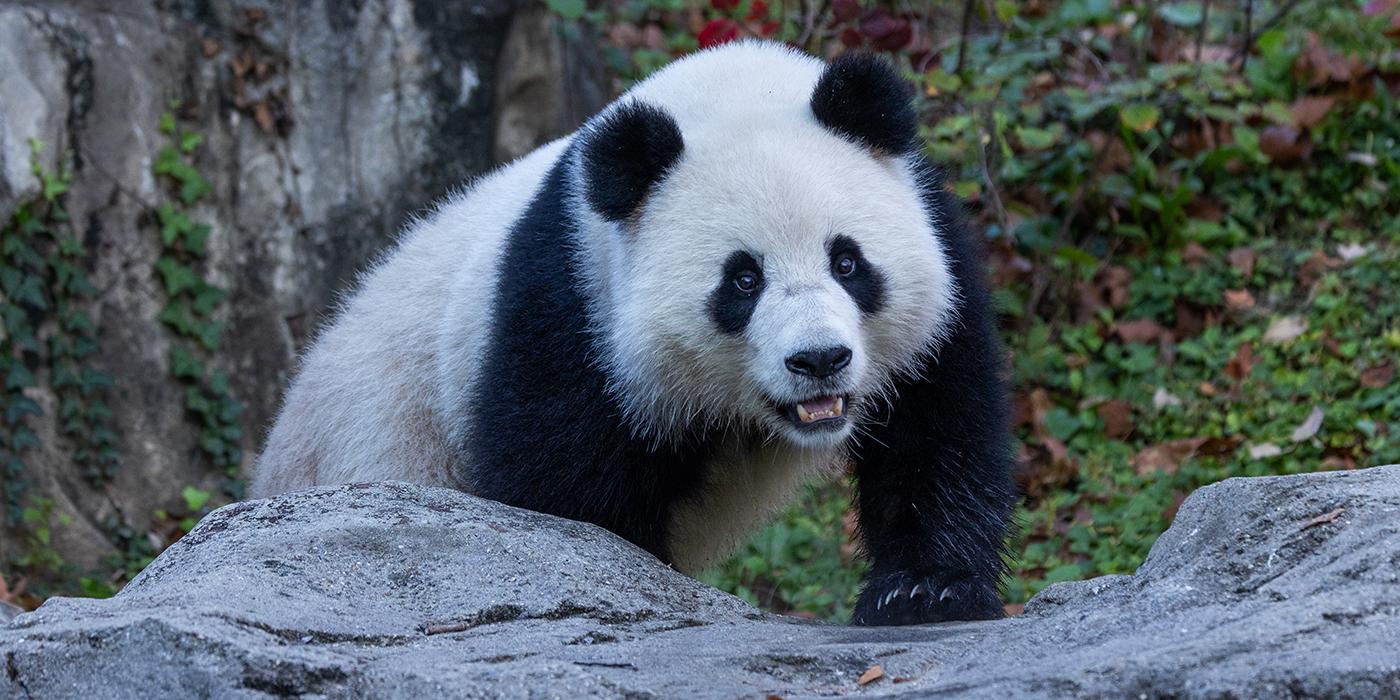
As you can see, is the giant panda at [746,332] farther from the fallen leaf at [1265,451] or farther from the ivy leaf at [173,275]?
the ivy leaf at [173,275]

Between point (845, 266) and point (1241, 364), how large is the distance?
3.59 m

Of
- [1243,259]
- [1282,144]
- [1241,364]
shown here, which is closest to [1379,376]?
[1241,364]

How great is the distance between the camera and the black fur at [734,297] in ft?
12.6

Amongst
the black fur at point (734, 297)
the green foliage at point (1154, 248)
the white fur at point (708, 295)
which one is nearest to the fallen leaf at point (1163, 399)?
the green foliage at point (1154, 248)

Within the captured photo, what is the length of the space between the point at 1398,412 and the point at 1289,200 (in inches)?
73.0

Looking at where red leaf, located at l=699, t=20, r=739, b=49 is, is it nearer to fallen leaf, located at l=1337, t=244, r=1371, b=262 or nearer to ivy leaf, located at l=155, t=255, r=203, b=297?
ivy leaf, located at l=155, t=255, r=203, b=297

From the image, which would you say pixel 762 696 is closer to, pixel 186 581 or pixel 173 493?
pixel 186 581

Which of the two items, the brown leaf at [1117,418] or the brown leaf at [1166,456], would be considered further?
the brown leaf at [1117,418]

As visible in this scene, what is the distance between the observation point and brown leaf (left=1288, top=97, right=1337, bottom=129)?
771cm

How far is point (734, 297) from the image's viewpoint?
12.7 ft

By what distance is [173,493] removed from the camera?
7480mm

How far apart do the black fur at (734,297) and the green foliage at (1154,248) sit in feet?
8.39

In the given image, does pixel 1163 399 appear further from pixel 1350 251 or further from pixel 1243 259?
pixel 1350 251

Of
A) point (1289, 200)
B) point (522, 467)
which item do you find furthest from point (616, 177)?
point (1289, 200)
